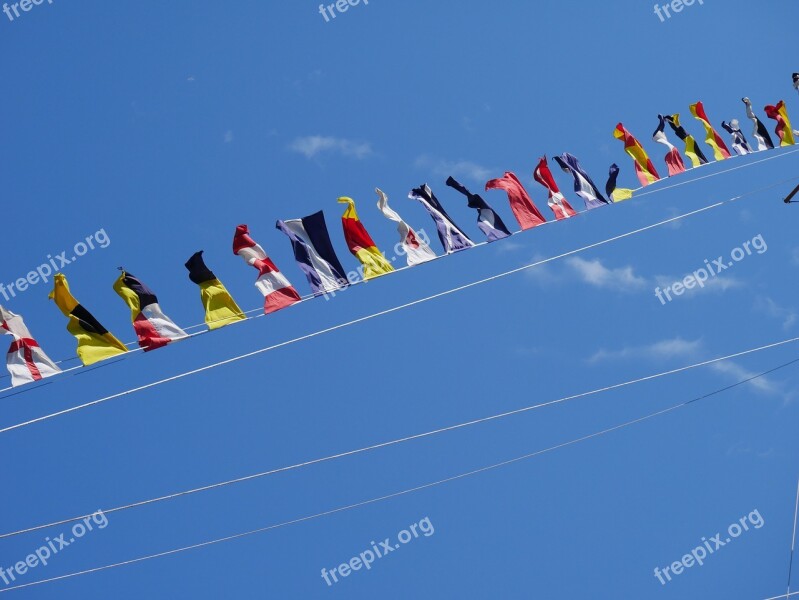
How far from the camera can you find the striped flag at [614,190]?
23.4m

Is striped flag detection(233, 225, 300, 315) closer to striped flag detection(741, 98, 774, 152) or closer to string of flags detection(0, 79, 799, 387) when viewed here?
string of flags detection(0, 79, 799, 387)

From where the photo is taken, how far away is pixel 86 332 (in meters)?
18.6

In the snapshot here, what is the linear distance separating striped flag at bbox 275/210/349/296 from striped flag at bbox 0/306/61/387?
484 centimetres

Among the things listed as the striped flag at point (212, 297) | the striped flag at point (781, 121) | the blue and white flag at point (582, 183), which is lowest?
the striped flag at point (781, 121)

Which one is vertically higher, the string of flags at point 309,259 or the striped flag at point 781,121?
the string of flags at point 309,259

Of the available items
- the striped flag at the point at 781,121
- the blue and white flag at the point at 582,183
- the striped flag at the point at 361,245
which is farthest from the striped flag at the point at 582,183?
the striped flag at the point at 781,121

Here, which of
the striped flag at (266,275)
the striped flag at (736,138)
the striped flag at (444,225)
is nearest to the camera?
the striped flag at (266,275)

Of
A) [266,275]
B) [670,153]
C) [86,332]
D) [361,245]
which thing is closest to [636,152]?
[670,153]

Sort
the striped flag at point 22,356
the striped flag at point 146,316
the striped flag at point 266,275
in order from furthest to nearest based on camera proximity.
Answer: the striped flag at point 266,275 → the striped flag at point 146,316 → the striped flag at point 22,356

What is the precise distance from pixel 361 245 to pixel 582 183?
213 inches

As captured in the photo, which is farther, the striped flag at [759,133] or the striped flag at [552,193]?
the striped flag at [759,133]

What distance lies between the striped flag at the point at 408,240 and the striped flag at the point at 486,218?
4.71ft

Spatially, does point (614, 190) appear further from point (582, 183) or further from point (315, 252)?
point (315, 252)

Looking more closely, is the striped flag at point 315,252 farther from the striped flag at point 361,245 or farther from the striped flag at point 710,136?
the striped flag at point 710,136
